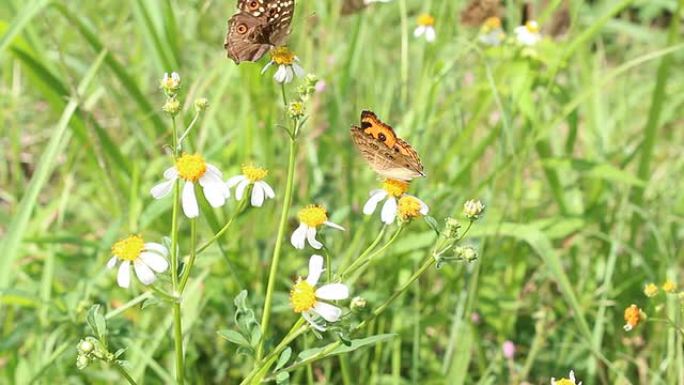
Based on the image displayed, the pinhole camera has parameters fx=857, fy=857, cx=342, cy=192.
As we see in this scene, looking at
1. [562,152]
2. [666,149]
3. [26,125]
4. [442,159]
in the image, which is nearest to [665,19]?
[666,149]

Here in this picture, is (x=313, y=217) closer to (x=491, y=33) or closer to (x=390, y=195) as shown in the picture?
(x=390, y=195)

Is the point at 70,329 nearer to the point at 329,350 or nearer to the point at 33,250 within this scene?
the point at 33,250

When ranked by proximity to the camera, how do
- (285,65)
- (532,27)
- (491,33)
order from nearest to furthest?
(285,65) → (532,27) → (491,33)

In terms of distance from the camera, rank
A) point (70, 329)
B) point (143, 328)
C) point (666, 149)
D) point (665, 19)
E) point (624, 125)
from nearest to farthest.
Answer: point (70, 329), point (143, 328), point (624, 125), point (666, 149), point (665, 19)

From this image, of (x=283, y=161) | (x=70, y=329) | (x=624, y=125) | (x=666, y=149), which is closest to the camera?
(x=70, y=329)

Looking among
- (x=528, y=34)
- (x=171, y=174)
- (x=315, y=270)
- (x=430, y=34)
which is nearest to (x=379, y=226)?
(x=430, y=34)

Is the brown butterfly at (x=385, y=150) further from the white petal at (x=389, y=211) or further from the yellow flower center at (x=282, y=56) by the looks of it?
the yellow flower center at (x=282, y=56)

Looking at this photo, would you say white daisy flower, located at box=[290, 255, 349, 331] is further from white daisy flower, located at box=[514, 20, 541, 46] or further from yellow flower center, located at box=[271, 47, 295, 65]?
white daisy flower, located at box=[514, 20, 541, 46]
